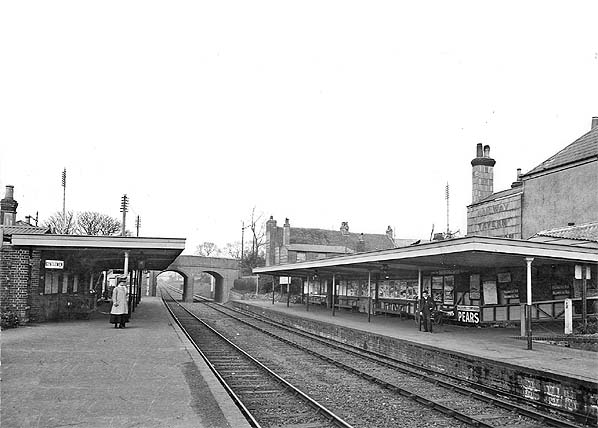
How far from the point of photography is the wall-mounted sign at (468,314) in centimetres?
1912

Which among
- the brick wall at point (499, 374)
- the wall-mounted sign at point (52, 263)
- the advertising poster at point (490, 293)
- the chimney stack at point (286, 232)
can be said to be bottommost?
the brick wall at point (499, 374)

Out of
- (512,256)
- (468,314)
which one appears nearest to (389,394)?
(512,256)

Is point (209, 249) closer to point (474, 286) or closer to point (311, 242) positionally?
point (311, 242)

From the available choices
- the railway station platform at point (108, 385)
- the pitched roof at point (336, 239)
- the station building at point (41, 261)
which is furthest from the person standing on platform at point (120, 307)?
the pitched roof at point (336, 239)

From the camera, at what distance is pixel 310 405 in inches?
357

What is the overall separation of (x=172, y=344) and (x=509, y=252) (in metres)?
7.69

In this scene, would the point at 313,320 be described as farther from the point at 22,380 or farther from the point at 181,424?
the point at 181,424

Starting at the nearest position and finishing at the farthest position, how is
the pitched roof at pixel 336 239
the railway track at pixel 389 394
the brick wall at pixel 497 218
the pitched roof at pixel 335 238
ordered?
the railway track at pixel 389 394
the brick wall at pixel 497 218
the pitched roof at pixel 336 239
the pitched roof at pixel 335 238

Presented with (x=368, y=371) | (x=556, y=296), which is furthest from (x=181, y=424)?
(x=556, y=296)

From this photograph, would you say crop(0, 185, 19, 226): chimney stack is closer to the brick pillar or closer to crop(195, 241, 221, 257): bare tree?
the brick pillar

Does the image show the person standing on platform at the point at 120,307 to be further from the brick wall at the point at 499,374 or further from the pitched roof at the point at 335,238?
the pitched roof at the point at 335,238

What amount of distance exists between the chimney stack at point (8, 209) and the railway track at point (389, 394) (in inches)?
517

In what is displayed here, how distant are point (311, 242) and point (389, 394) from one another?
53985mm

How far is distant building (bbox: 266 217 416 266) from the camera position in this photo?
6178cm
